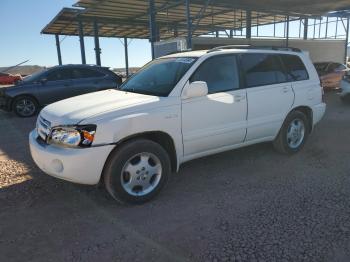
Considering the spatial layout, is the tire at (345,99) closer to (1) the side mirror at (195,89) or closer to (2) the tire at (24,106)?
(1) the side mirror at (195,89)

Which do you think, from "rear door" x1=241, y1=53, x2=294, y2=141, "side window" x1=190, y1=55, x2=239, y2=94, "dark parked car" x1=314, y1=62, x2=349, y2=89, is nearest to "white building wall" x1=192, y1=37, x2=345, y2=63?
"dark parked car" x1=314, y1=62, x2=349, y2=89

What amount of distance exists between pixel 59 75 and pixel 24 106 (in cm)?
144

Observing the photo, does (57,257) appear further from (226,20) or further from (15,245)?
(226,20)

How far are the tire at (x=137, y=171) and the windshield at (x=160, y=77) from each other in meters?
0.75

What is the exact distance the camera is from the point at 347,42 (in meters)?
22.2

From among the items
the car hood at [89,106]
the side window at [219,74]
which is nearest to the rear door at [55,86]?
the car hood at [89,106]

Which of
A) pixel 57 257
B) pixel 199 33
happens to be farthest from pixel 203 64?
pixel 199 33

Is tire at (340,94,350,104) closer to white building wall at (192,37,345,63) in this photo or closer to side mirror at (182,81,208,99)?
white building wall at (192,37,345,63)

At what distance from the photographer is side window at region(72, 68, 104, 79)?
10812mm

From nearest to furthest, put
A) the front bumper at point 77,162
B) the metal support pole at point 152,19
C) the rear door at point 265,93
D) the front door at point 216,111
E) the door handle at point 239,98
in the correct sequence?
1. the front bumper at point 77,162
2. the front door at point 216,111
3. the door handle at point 239,98
4. the rear door at point 265,93
5. the metal support pole at point 152,19

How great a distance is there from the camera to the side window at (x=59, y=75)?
10570mm

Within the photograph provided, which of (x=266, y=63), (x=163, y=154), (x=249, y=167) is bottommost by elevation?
(x=249, y=167)

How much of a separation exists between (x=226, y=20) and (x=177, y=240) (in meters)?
23.1

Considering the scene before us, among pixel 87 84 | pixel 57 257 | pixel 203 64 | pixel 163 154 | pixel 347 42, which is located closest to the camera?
pixel 57 257
